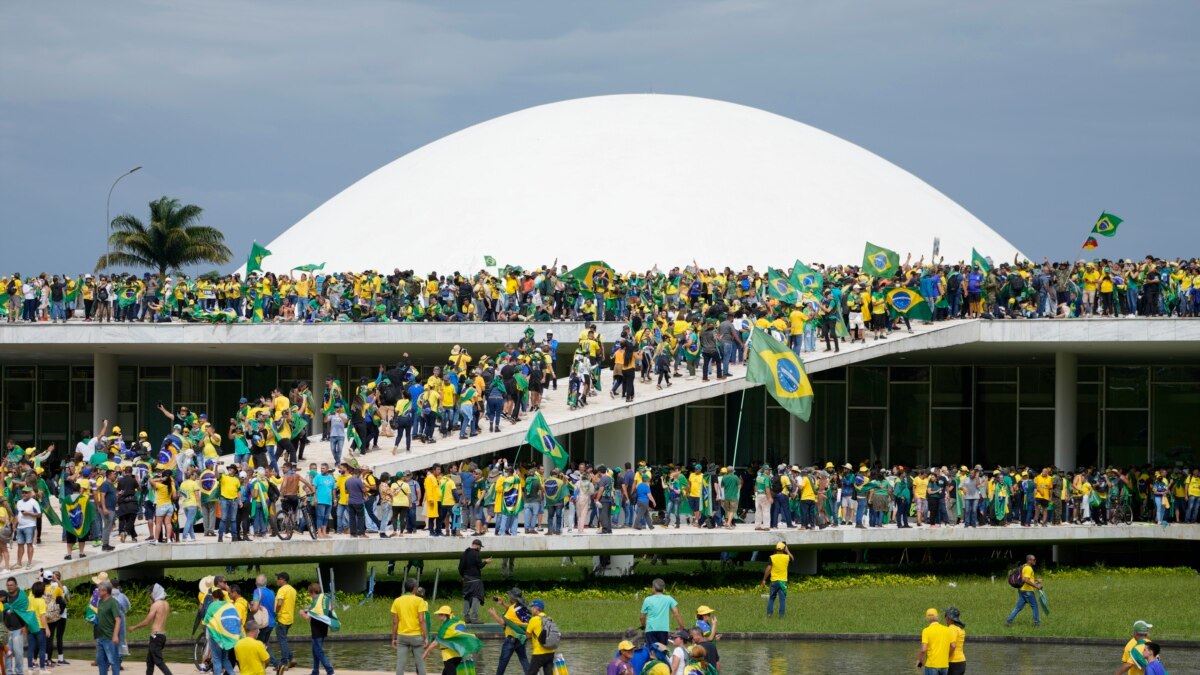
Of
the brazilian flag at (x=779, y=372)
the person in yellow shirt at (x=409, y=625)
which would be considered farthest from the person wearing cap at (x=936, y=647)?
the brazilian flag at (x=779, y=372)

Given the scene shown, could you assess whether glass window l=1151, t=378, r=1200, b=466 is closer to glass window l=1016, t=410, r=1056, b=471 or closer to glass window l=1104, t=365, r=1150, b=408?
glass window l=1104, t=365, r=1150, b=408

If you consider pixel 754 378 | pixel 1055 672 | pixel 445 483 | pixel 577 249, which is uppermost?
pixel 577 249

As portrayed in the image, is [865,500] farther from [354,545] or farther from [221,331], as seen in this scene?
[221,331]

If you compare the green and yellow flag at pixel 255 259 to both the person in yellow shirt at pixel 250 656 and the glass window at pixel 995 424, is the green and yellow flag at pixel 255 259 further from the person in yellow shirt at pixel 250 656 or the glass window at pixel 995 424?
the person in yellow shirt at pixel 250 656

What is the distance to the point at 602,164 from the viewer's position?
161ft

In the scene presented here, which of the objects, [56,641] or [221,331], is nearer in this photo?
[56,641]

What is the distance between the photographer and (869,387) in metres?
39.7

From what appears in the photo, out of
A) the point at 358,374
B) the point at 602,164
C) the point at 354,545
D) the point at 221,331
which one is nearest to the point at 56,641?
the point at 354,545

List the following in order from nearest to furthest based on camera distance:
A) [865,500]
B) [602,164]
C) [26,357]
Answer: [865,500], [26,357], [602,164]

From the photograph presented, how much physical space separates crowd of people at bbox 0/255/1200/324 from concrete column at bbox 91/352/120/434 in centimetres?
311

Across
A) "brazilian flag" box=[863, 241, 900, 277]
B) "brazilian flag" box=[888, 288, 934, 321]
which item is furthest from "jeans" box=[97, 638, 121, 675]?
"brazilian flag" box=[863, 241, 900, 277]

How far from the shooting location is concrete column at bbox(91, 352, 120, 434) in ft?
131

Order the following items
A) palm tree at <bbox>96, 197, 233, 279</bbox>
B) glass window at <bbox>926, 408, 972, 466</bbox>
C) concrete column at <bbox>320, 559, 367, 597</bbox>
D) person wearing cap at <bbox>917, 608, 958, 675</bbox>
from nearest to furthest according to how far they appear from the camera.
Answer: person wearing cap at <bbox>917, 608, 958, 675</bbox>, concrete column at <bbox>320, 559, 367, 597</bbox>, glass window at <bbox>926, 408, 972, 466</bbox>, palm tree at <bbox>96, 197, 233, 279</bbox>

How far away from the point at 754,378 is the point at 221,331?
13816 millimetres
